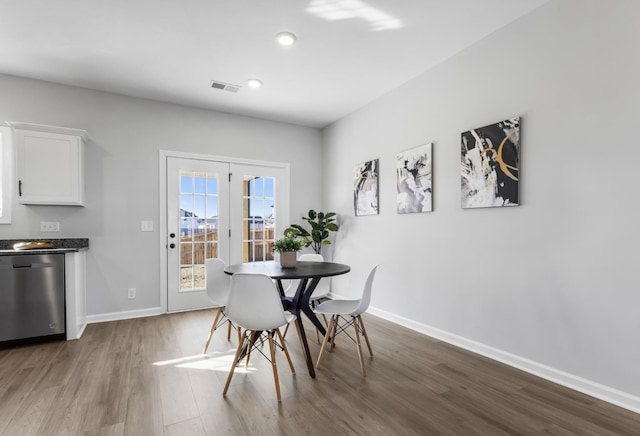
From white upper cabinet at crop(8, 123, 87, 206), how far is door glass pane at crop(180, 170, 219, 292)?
1.16 m

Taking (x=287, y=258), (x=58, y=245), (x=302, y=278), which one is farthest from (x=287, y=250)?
(x=58, y=245)

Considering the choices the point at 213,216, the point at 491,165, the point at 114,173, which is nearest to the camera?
the point at 491,165

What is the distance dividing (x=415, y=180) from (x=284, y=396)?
2.52 m

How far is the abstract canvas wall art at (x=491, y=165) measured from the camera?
8.69 feet

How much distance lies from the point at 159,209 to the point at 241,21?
264cm

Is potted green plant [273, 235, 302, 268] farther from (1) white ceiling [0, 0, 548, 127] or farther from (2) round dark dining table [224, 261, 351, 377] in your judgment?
(1) white ceiling [0, 0, 548, 127]

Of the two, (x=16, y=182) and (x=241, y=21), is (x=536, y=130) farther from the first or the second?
(x=16, y=182)

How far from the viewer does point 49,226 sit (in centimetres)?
366

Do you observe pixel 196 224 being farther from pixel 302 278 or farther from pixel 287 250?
pixel 302 278

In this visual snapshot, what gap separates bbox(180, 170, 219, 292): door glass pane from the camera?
444 centimetres

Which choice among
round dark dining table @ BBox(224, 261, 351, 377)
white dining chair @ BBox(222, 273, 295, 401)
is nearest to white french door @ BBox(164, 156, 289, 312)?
round dark dining table @ BBox(224, 261, 351, 377)

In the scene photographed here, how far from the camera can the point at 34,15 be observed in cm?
255

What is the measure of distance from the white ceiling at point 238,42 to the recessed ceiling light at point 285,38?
0.05 metres

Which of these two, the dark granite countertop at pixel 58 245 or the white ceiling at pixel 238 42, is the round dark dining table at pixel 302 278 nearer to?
the dark granite countertop at pixel 58 245
